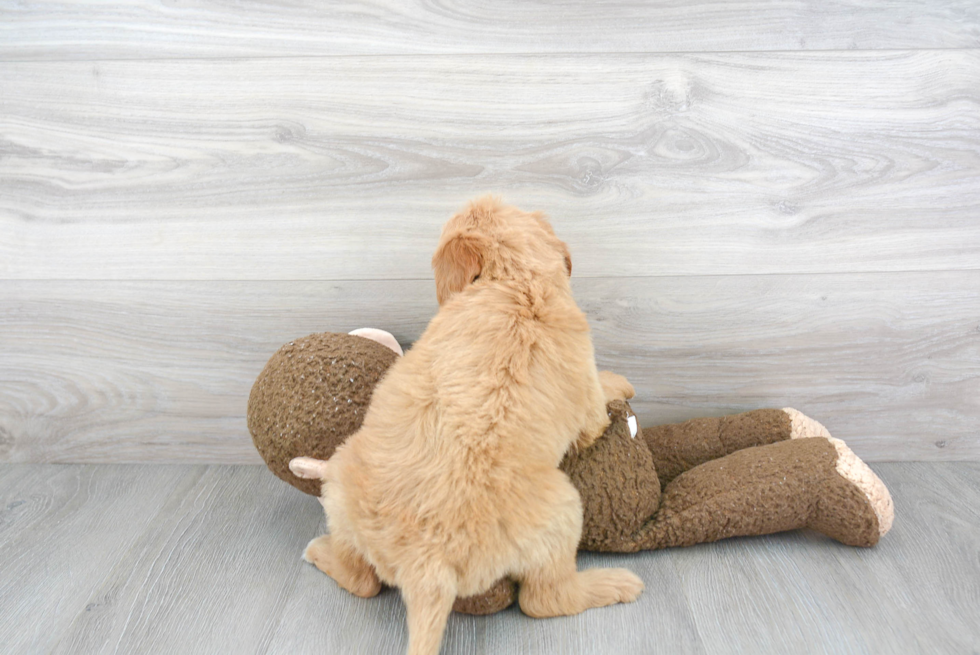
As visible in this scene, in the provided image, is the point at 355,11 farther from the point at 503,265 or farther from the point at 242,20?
the point at 503,265

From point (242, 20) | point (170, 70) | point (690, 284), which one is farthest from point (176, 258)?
point (690, 284)

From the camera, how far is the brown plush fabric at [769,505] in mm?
1125

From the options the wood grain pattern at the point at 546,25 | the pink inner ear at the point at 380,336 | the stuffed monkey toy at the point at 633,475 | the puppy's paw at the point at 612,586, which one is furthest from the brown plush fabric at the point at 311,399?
the wood grain pattern at the point at 546,25

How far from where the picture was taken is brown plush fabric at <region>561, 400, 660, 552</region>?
3.63ft

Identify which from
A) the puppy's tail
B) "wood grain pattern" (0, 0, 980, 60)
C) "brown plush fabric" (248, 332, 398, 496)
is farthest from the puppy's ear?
"wood grain pattern" (0, 0, 980, 60)

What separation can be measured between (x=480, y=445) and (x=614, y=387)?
14.5 inches

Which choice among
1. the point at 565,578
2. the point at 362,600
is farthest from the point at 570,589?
the point at 362,600

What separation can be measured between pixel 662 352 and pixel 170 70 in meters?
1.12

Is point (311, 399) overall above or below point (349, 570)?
above

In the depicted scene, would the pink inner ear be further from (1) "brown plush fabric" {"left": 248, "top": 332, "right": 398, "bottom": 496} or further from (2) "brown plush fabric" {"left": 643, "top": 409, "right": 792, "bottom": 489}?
(2) "brown plush fabric" {"left": 643, "top": 409, "right": 792, "bottom": 489}

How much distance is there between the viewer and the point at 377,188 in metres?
1.32

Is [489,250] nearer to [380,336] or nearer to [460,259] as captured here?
[460,259]

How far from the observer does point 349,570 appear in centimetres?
105

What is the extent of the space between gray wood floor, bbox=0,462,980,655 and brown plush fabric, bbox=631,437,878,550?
42 millimetres
